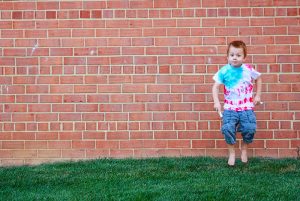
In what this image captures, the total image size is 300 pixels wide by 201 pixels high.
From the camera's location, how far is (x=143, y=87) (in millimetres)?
5750

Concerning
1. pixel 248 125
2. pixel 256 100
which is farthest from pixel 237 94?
pixel 248 125

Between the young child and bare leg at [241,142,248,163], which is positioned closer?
the young child

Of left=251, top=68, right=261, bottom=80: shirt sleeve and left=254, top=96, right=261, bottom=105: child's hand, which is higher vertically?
left=251, top=68, right=261, bottom=80: shirt sleeve

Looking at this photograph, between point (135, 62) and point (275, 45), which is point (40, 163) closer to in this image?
point (135, 62)

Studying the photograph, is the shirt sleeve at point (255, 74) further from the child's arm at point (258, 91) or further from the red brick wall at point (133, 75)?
the red brick wall at point (133, 75)

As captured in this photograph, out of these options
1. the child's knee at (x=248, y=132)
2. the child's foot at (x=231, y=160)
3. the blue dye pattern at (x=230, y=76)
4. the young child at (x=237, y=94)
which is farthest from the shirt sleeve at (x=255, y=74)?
the child's foot at (x=231, y=160)

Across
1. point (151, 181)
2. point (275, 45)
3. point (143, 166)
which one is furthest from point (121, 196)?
point (275, 45)

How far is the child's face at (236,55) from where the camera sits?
525cm

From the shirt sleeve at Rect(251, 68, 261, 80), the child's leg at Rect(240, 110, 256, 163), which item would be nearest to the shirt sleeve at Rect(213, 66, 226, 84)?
the shirt sleeve at Rect(251, 68, 261, 80)

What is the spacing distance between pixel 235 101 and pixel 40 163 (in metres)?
2.27

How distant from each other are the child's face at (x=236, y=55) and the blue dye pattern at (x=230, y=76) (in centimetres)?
8

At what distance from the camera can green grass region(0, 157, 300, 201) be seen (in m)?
4.09

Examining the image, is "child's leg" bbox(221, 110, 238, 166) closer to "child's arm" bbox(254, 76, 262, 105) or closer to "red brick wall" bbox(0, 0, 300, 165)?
"child's arm" bbox(254, 76, 262, 105)

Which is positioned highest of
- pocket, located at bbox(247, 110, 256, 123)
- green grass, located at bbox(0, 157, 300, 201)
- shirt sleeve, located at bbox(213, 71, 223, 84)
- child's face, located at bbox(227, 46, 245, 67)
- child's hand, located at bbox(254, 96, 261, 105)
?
child's face, located at bbox(227, 46, 245, 67)
